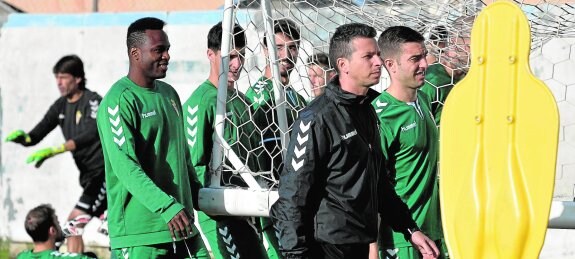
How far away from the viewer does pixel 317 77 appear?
27.5 feet

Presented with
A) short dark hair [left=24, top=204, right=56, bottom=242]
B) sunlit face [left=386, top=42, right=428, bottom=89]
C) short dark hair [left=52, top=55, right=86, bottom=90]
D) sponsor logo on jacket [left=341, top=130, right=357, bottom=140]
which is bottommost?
short dark hair [left=24, top=204, right=56, bottom=242]

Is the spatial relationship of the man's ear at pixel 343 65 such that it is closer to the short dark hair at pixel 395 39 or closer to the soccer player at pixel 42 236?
the short dark hair at pixel 395 39

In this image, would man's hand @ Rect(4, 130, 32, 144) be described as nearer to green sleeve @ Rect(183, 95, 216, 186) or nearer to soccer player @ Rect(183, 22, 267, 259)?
soccer player @ Rect(183, 22, 267, 259)

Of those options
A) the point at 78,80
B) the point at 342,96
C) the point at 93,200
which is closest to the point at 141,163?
the point at 342,96

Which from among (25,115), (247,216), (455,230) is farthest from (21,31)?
(455,230)

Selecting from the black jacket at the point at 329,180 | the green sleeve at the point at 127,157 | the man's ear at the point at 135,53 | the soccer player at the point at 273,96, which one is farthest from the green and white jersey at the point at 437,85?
the black jacket at the point at 329,180

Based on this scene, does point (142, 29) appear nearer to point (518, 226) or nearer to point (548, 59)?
point (518, 226)

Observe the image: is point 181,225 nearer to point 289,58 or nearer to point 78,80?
point 289,58

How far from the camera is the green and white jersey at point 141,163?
5969mm

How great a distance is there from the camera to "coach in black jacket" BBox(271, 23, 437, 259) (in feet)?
16.3

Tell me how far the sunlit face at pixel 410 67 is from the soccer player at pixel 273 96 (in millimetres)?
1243

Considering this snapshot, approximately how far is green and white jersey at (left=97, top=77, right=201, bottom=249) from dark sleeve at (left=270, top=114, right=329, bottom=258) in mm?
1102

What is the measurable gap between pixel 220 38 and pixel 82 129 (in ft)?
11.2

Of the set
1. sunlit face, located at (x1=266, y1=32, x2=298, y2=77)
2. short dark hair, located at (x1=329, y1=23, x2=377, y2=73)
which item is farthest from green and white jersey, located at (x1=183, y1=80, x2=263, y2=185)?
short dark hair, located at (x1=329, y1=23, x2=377, y2=73)
